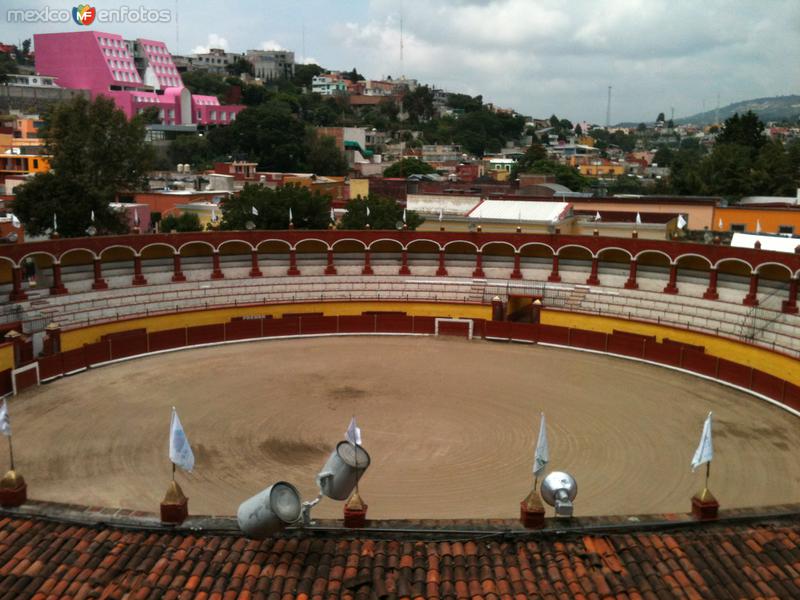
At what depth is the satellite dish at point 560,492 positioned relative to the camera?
10.3 m

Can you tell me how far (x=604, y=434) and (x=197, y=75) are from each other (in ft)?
519

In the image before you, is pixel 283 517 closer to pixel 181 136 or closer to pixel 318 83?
pixel 181 136

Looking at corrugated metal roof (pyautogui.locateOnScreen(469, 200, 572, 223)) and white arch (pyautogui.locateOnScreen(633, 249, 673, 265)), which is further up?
corrugated metal roof (pyautogui.locateOnScreen(469, 200, 572, 223))

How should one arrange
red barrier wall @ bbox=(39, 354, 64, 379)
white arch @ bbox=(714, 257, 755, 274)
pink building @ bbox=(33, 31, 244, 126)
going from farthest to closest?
pink building @ bbox=(33, 31, 244, 126), white arch @ bbox=(714, 257, 755, 274), red barrier wall @ bbox=(39, 354, 64, 379)

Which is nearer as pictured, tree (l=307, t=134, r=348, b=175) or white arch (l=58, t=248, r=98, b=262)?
white arch (l=58, t=248, r=98, b=262)

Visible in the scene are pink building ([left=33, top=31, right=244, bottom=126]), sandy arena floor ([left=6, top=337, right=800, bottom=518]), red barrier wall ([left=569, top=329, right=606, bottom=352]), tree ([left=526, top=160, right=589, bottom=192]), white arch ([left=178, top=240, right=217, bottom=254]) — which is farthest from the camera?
pink building ([left=33, top=31, right=244, bottom=126])

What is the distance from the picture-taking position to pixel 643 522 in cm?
1000

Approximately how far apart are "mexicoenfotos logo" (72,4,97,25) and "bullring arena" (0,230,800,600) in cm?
5841

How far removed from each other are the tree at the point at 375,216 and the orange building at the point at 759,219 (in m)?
19.1

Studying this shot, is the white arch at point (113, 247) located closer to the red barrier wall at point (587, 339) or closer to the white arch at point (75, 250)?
the white arch at point (75, 250)

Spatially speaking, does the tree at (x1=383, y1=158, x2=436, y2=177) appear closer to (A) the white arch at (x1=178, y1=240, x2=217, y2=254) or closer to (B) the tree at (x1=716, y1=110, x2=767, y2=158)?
(B) the tree at (x1=716, y1=110, x2=767, y2=158)

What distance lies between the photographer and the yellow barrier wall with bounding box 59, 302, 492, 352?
95.7 feet

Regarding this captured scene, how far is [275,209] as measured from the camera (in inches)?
1566

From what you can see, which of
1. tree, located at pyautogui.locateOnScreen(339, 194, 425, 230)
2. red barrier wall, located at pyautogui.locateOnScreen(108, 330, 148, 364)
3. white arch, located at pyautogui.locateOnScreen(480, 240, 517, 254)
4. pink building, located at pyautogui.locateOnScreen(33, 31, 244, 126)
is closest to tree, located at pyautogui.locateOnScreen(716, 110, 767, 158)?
tree, located at pyautogui.locateOnScreen(339, 194, 425, 230)
